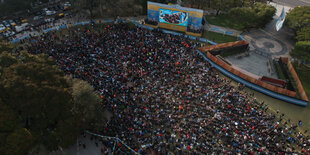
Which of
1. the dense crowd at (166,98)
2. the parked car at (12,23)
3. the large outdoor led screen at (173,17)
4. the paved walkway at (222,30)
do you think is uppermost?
the large outdoor led screen at (173,17)

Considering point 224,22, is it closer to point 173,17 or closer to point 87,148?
point 173,17

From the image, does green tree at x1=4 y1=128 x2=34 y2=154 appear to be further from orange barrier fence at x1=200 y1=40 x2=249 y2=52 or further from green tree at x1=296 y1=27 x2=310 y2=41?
green tree at x1=296 y1=27 x2=310 y2=41

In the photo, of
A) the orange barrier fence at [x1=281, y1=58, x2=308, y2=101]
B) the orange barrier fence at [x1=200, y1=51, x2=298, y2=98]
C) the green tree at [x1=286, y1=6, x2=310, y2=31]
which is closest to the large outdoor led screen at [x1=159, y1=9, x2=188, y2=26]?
the orange barrier fence at [x1=200, y1=51, x2=298, y2=98]

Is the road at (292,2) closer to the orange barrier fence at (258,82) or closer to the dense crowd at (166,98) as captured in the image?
the dense crowd at (166,98)

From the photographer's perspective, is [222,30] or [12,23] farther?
[222,30]

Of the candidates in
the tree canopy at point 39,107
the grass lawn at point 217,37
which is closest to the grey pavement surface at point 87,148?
the tree canopy at point 39,107

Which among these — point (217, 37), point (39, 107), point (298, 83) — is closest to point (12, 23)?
point (39, 107)
